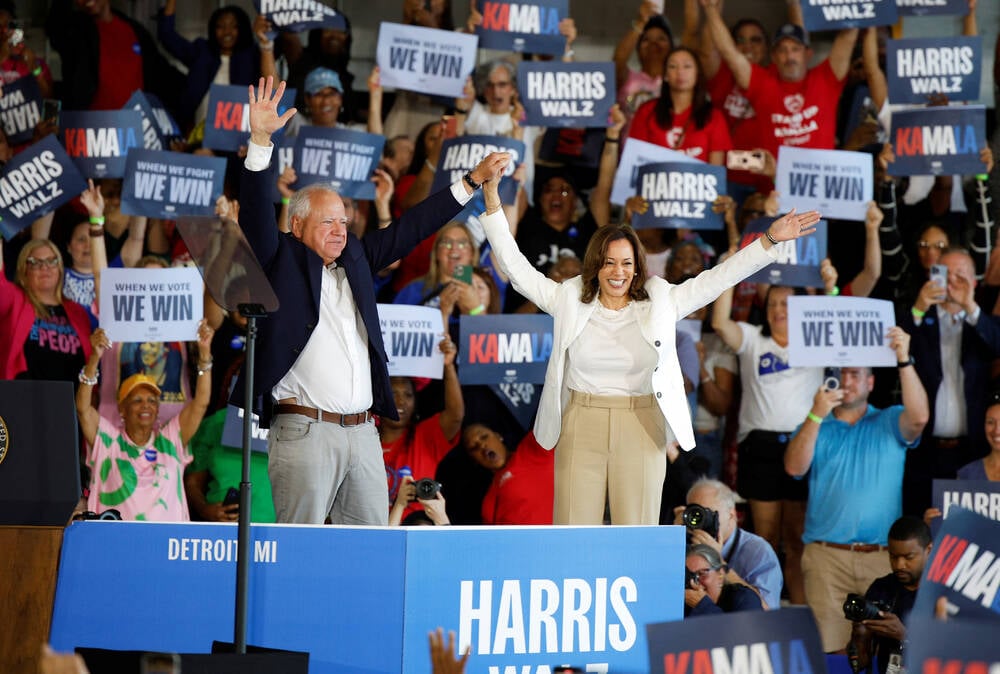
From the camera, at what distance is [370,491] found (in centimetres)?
458

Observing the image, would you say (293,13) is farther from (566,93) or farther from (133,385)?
(133,385)

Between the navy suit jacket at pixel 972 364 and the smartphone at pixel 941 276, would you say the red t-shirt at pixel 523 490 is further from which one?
the smartphone at pixel 941 276

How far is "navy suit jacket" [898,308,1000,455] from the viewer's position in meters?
6.54

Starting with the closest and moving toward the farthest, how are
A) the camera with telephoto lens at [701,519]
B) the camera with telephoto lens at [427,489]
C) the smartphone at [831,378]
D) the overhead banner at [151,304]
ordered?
the camera with telephoto lens at [427,489] → the camera with telephoto lens at [701,519] → the overhead banner at [151,304] → the smartphone at [831,378]

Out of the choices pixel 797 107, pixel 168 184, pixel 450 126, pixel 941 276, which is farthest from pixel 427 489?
pixel 797 107

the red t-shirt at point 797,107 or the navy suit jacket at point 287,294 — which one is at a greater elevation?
the red t-shirt at point 797,107

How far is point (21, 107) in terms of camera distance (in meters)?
7.90

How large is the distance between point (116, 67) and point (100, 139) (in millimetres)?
1488

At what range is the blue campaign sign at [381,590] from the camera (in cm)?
374

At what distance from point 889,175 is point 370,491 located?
3.99m

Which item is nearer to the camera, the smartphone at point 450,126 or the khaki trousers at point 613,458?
the khaki trousers at point 613,458

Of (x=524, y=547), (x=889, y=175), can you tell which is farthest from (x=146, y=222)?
(x=524, y=547)

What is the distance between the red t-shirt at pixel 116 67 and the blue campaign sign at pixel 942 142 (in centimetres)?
454

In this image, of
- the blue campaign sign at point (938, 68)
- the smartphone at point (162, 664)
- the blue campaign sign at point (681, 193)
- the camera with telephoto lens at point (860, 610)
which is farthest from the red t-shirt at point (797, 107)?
the smartphone at point (162, 664)
